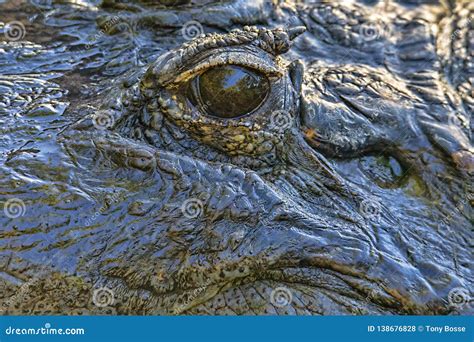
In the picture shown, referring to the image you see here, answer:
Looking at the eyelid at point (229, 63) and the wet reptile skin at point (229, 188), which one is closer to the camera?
the wet reptile skin at point (229, 188)

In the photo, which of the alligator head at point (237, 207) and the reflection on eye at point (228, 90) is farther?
the reflection on eye at point (228, 90)

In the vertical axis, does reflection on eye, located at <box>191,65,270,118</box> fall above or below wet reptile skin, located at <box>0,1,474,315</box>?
above

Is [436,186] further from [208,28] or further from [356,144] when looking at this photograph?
[208,28]

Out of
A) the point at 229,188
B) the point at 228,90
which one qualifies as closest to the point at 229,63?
the point at 228,90

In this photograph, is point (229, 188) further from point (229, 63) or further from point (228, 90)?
point (229, 63)

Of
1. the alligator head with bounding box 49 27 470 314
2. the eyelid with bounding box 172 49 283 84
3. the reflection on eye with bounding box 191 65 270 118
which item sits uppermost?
the eyelid with bounding box 172 49 283 84

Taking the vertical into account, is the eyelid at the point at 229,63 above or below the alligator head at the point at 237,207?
above

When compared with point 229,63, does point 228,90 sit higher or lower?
lower

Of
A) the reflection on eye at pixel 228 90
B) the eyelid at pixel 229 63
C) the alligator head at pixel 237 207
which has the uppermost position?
the eyelid at pixel 229 63
